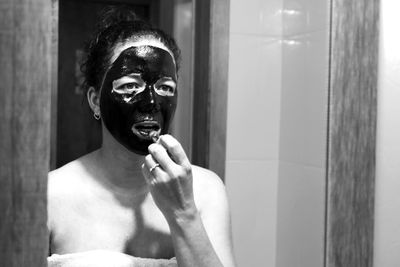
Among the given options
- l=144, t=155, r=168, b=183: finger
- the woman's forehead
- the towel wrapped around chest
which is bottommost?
the towel wrapped around chest

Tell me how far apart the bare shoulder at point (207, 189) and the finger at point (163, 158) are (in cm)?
17

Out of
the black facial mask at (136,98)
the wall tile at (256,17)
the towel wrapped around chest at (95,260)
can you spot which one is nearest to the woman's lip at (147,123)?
the black facial mask at (136,98)

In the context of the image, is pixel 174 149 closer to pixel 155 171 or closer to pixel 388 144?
pixel 155 171

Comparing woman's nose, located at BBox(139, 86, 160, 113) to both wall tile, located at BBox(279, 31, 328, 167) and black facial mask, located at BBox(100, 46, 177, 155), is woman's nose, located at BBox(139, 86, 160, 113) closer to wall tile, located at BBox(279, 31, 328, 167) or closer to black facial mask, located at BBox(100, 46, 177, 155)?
black facial mask, located at BBox(100, 46, 177, 155)

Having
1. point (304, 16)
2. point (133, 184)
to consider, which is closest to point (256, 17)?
point (304, 16)

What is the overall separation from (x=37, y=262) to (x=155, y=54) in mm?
451

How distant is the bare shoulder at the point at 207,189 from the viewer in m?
0.94

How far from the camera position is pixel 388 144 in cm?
94

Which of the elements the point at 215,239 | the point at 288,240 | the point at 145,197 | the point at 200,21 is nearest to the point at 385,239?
the point at 288,240

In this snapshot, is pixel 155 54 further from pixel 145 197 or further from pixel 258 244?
pixel 258 244

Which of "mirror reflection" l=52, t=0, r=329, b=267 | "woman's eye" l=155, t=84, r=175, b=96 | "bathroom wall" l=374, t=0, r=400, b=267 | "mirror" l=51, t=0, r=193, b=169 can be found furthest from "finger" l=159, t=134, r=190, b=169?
"mirror" l=51, t=0, r=193, b=169

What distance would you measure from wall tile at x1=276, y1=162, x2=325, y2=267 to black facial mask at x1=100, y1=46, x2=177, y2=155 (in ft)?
1.01

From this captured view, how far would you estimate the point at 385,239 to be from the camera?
95 cm

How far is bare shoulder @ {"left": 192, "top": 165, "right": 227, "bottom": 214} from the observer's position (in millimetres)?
938
